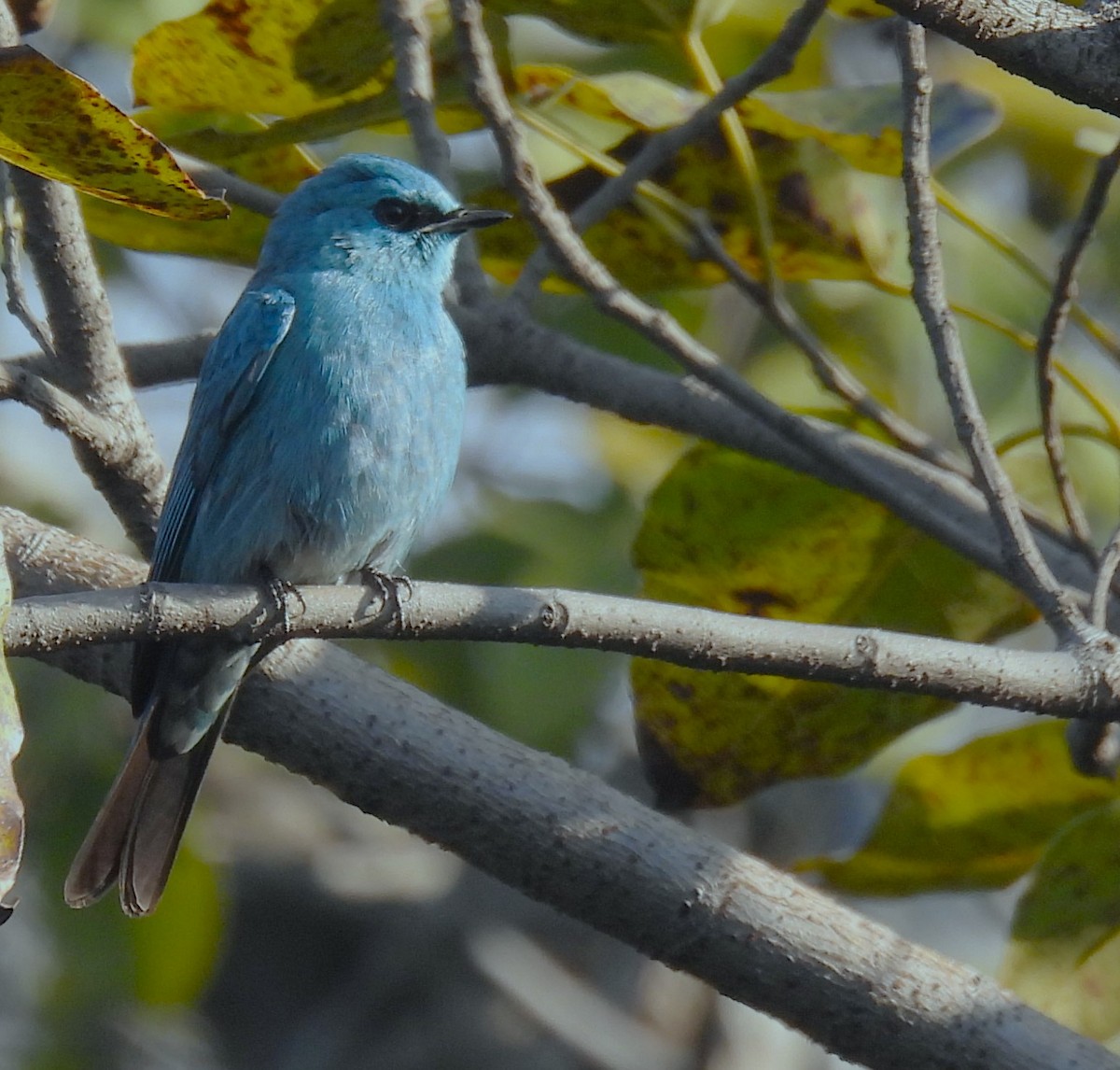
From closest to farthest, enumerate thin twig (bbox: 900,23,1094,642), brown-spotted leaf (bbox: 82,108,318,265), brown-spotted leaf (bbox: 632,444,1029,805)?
thin twig (bbox: 900,23,1094,642)
brown-spotted leaf (bbox: 632,444,1029,805)
brown-spotted leaf (bbox: 82,108,318,265)

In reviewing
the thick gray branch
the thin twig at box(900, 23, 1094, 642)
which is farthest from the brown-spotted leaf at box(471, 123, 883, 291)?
the thick gray branch

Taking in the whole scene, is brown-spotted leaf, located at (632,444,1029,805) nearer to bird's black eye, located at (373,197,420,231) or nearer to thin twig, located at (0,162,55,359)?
bird's black eye, located at (373,197,420,231)

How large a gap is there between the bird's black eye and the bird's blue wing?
0.36 metres

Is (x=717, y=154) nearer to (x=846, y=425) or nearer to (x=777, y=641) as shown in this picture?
(x=846, y=425)

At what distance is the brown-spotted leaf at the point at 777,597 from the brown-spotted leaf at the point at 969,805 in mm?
145

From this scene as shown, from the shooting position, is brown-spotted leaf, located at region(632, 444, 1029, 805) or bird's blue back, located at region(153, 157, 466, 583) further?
bird's blue back, located at region(153, 157, 466, 583)

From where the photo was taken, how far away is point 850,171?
391cm

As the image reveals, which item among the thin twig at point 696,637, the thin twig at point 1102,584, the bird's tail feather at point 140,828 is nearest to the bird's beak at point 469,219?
the bird's tail feather at point 140,828

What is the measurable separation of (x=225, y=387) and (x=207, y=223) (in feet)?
1.23

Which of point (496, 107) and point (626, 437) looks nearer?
point (496, 107)

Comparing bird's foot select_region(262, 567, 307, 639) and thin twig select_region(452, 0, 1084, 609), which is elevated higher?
thin twig select_region(452, 0, 1084, 609)

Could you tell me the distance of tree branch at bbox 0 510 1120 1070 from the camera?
274cm

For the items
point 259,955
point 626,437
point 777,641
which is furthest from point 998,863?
point 259,955

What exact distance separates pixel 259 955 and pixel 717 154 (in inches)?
199
